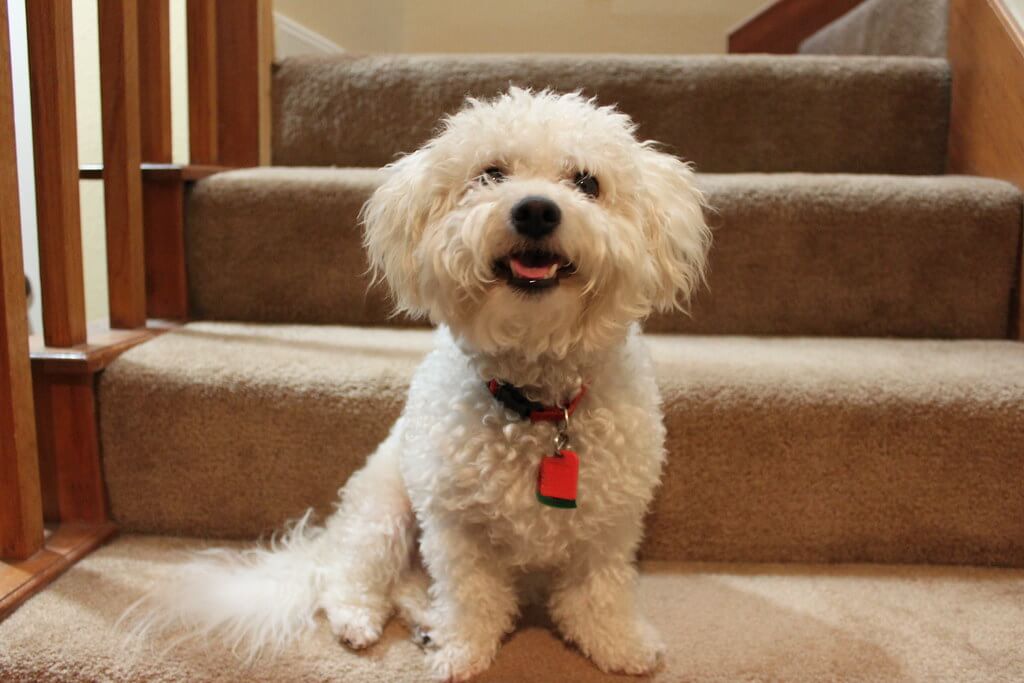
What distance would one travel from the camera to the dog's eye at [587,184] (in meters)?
0.84

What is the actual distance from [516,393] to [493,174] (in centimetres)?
26

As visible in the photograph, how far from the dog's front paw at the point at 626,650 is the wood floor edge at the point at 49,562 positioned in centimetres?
74

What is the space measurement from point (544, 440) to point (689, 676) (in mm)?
326

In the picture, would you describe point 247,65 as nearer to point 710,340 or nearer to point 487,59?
point 487,59

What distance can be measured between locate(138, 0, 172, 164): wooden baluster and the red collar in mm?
931

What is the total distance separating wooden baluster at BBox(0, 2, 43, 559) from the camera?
944 millimetres

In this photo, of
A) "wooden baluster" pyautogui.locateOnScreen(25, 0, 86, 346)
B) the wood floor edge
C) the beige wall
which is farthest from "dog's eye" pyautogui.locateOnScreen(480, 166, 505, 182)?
the beige wall

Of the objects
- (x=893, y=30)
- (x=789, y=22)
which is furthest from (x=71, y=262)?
(x=789, y=22)

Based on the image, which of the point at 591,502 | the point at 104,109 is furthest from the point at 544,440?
the point at 104,109

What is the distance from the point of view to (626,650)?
34.1 inches

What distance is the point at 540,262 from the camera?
31.2 inches

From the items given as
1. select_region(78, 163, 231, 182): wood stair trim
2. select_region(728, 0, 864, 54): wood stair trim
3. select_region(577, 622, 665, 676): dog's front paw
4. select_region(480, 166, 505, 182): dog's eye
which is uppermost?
select_region(728, 0, 864, 54): wood stair trim

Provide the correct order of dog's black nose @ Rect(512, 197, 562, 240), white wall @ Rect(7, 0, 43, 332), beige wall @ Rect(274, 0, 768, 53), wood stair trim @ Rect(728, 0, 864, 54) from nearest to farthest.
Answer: dog's black nose @ Rect(512, 197, 562, 240)
white wall @ Rect(7, 0, 43, 332)
wood stair trim @ Rect(728, 0, 864, 54)
beige wall @ Rect(274, 0, 768, 53)

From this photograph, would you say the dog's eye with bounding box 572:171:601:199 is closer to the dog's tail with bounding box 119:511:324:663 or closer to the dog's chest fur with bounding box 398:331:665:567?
the dog's chest fur with bounding box 398:331:665:567
